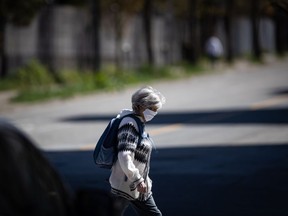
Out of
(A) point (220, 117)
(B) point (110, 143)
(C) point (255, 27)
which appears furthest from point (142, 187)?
(C) point (255, 27)

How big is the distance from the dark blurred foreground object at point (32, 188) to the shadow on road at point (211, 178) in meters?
5.26

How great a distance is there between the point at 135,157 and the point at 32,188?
2571mm

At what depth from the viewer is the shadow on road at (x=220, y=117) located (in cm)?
2009

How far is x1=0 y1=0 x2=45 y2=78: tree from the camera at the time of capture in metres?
32.7

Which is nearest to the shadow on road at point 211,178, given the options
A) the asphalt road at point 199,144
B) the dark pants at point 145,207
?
the asphalt road at point 199,144

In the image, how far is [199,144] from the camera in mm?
16062

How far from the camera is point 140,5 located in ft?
139

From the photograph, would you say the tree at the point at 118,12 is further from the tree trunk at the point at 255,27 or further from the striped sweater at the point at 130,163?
the striped sweater at the point at 130,163

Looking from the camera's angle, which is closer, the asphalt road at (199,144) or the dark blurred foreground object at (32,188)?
the dark blurred foreground object at (32,188)

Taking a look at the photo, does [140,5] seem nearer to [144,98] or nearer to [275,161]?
[275,161]

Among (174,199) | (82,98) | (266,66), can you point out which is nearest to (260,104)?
(82,98)

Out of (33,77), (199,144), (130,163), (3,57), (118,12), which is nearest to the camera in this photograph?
(130,163)

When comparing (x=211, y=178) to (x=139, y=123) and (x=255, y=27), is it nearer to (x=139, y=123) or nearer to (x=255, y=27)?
(x=139, y=123)

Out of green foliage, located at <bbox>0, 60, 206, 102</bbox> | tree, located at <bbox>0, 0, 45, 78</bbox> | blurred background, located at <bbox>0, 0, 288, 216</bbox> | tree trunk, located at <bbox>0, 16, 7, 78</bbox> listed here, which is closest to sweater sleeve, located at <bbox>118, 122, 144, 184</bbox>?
blurred background, located at <bbox>0, 0, 288, 216</bbox>
